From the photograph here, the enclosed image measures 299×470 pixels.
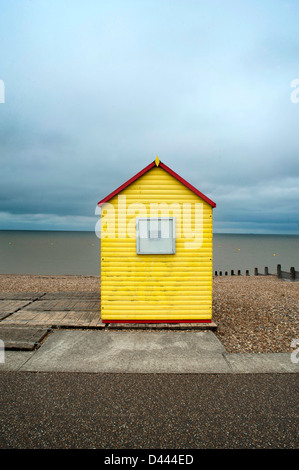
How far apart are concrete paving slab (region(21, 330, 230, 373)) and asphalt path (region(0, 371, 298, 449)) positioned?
0.25 metres

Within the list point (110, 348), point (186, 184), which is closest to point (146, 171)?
point (186, 184)

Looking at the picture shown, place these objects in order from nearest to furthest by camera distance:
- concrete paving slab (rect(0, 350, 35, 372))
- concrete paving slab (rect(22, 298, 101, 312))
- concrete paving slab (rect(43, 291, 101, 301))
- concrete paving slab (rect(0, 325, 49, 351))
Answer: concrete paving slab (rect(0, 350, 35, 372)) → concrete paving slab (rect(0, 325, 49, 351)) → concrete paving slab (rect(22, 298, 101, 312)) → concrete paving slab (rect(43, 291, 101, 301))

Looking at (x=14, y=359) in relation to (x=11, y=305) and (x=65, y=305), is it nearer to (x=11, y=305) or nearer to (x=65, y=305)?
(x=65, y=305)

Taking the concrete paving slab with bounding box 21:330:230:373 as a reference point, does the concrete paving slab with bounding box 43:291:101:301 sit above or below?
above

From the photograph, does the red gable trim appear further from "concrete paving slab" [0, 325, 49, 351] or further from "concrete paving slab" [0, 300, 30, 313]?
"concrete paving slab" [0, 300, 30, 313]

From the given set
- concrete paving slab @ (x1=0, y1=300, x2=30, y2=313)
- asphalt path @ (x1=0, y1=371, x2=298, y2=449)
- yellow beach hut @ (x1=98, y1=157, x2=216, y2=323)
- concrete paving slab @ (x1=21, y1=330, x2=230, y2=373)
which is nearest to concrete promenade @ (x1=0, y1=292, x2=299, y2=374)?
concrete paving slab @ (x1=21, y1=330, x2=230, y2=373)

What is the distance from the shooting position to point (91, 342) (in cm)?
604

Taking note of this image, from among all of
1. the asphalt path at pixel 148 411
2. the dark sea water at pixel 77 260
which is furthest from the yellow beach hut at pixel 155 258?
the dark sea water at pixel 77 260

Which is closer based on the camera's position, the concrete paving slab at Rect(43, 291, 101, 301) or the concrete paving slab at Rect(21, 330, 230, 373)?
the concrete paving slab at Rect(21, 330, 230, 373)

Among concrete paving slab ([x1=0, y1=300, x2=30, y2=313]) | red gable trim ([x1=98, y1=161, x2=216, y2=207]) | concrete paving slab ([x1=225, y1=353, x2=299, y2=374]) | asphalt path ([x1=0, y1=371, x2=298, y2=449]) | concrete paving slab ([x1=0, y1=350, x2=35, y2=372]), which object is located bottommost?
concrete paving slab ([x1=225, y1=353, x2=299, y2=374])

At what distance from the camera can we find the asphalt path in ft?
10.5

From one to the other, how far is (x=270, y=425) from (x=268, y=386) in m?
0.97
